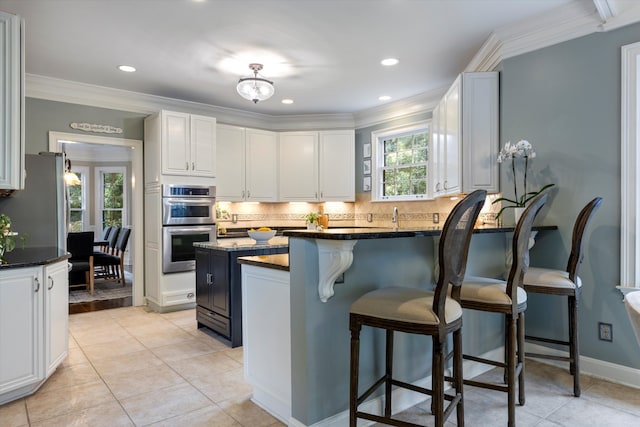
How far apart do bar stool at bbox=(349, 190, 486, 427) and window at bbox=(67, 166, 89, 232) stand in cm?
861

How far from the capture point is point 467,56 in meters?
3.76

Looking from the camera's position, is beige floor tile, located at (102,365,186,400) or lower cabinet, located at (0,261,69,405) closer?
lower cabinet, located at (0,261,69,405)

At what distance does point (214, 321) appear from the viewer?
367cm

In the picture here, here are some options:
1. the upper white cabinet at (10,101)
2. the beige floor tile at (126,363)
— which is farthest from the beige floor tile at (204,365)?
the upper white cabinet at (10,101)

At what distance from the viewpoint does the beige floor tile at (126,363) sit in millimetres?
2928

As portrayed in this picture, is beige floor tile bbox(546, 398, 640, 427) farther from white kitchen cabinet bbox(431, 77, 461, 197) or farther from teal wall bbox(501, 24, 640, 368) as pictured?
white kitchen cabinet bbox(431, 77, 461, 197)

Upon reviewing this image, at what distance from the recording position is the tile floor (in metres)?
2.18

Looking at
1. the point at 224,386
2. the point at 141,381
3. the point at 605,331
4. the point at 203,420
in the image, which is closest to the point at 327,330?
the point at 203,420

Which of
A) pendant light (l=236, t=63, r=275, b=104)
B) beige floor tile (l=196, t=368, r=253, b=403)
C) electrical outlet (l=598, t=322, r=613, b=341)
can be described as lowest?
beige floor tile (l=196, t=368, r=253, b=403)

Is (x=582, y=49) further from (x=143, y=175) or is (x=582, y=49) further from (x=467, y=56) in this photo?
(x=143, y=175)

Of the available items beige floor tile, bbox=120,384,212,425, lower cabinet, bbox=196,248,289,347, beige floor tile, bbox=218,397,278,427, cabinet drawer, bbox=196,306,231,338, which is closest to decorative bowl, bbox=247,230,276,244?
lower cabinet, bbox=196,248,289,347

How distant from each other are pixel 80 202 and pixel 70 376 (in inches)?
268

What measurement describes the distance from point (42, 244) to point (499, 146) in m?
3.88

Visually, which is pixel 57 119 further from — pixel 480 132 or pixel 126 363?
pixel 480 132
